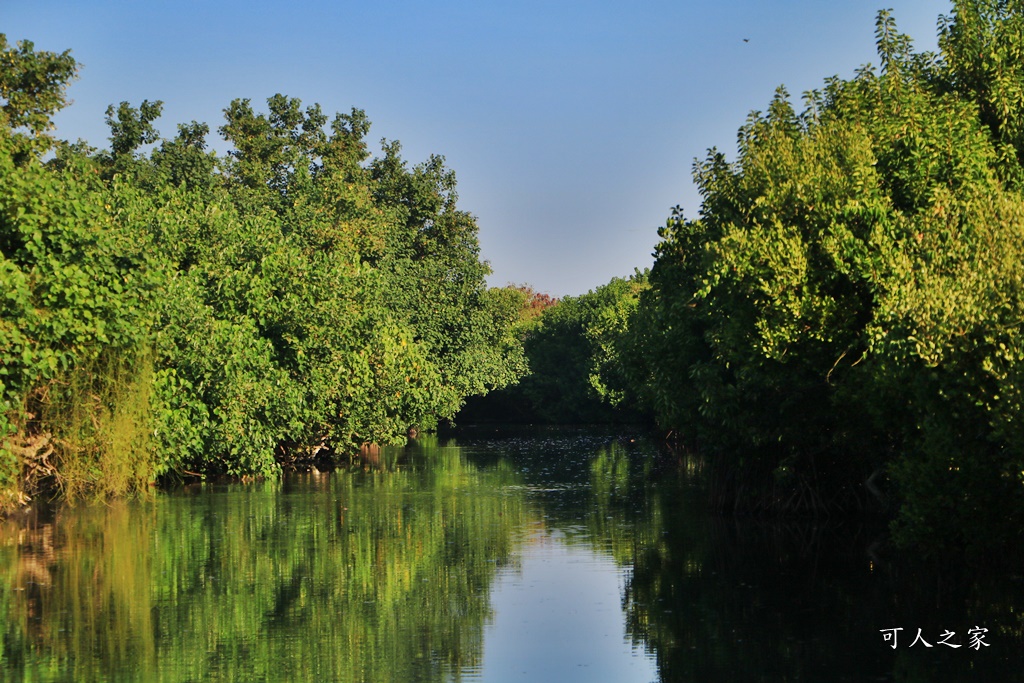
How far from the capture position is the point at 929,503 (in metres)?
18.3

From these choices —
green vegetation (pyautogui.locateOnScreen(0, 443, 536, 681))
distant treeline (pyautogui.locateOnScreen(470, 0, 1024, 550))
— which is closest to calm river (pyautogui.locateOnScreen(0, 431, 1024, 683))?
green vegetation (pyautogui.locateOnScreen(0, 443, 536, 681))

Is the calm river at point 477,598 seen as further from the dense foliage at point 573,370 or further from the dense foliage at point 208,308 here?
the dense foliage at point 573,370

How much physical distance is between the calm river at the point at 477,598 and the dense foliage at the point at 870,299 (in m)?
1.49

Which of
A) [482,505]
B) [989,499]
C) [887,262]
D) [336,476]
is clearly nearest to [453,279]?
[336,476]

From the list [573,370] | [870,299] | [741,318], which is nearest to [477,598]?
[741,318]

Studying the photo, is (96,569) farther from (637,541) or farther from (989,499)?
(989,499)

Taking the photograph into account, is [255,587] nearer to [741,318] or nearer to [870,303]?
[741,318]

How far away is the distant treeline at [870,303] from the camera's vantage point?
17.2m

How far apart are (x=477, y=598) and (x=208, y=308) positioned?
17.6 m

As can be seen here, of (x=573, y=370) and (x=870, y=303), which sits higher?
(x=573, y=370)

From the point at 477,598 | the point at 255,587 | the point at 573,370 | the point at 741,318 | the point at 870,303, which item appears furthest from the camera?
the point at 573,370

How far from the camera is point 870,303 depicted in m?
22.6

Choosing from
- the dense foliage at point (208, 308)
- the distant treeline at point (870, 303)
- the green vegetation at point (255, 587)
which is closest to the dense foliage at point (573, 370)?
the dense foliage at point (208, 308)

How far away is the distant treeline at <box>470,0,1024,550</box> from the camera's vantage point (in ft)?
56.3
